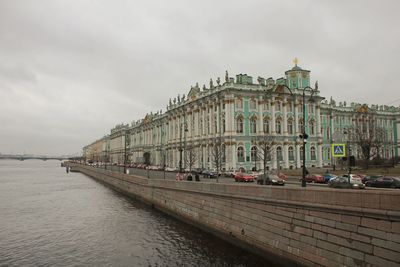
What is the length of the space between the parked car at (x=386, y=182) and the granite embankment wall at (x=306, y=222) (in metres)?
15.7

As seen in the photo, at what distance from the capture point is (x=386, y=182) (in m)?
29.4

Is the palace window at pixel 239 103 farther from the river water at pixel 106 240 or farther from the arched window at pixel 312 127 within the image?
the river water at pixel 106 240

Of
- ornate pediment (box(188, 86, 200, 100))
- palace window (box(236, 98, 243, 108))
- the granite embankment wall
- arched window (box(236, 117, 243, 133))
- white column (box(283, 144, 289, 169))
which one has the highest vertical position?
ornate pediment (box(188, 86, 200, 100))

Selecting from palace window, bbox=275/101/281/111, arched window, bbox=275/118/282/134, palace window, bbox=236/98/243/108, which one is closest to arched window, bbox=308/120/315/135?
arched window, bbox=275/118/282/134

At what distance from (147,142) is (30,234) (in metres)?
89.2

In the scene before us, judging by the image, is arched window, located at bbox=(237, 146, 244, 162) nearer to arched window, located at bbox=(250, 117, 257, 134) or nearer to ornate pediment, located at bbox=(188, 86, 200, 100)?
arched window, located at bbox=(250, 117, 257, 134)

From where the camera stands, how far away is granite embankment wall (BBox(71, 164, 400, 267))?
12.0 metres

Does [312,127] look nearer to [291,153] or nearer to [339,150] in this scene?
[291,153]

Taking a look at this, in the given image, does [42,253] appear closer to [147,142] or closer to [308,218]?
[308,218]

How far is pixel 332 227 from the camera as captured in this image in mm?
14055

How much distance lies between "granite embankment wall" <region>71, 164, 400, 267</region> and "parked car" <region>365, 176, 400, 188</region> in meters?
15.7

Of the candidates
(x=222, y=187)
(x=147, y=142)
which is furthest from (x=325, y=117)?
(x=222, y=187)

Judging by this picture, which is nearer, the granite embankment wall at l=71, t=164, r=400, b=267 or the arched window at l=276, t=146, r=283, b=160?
the granite embankment wall at l=71, t=164, r=400, b=267

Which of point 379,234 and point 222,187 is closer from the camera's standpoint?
point 379,234
